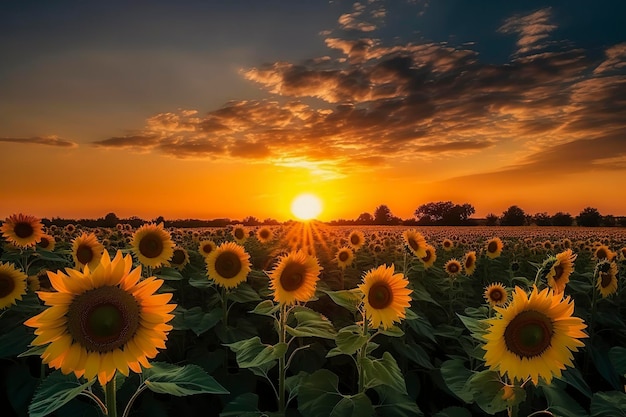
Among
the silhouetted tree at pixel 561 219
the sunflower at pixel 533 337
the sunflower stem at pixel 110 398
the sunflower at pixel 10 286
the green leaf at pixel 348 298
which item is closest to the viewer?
the sunflower stem at pixel 110 398

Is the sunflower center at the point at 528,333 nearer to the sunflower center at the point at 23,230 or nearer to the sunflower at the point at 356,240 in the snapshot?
the sunflower center at the point at 23,230

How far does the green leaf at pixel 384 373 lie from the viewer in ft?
13.1

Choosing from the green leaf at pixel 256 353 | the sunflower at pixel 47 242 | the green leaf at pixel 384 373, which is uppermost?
the sunflower at pixel 47 242

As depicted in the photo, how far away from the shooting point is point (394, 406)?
441 cm

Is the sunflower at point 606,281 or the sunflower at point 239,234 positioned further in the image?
the sunflower at point 239,234

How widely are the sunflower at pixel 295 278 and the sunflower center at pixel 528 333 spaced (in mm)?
2198

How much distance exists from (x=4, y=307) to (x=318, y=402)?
13.0 ft

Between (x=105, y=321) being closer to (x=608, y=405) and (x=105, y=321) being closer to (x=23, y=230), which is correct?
(x=608, y=405)

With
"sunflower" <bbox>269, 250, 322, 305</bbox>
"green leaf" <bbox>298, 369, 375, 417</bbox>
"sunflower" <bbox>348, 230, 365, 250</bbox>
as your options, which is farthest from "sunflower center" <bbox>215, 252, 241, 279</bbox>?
"sunflower" <bbox>348, 230, 365, 250</bbox>

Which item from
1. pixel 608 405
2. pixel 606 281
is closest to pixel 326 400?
pixel 608 405

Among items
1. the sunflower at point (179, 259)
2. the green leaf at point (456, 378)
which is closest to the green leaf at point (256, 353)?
the green leaf at point (456, 378)

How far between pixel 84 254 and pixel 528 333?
21.5 feet

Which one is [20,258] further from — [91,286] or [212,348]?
[91,286]

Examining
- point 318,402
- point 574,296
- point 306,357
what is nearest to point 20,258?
point 306,357
